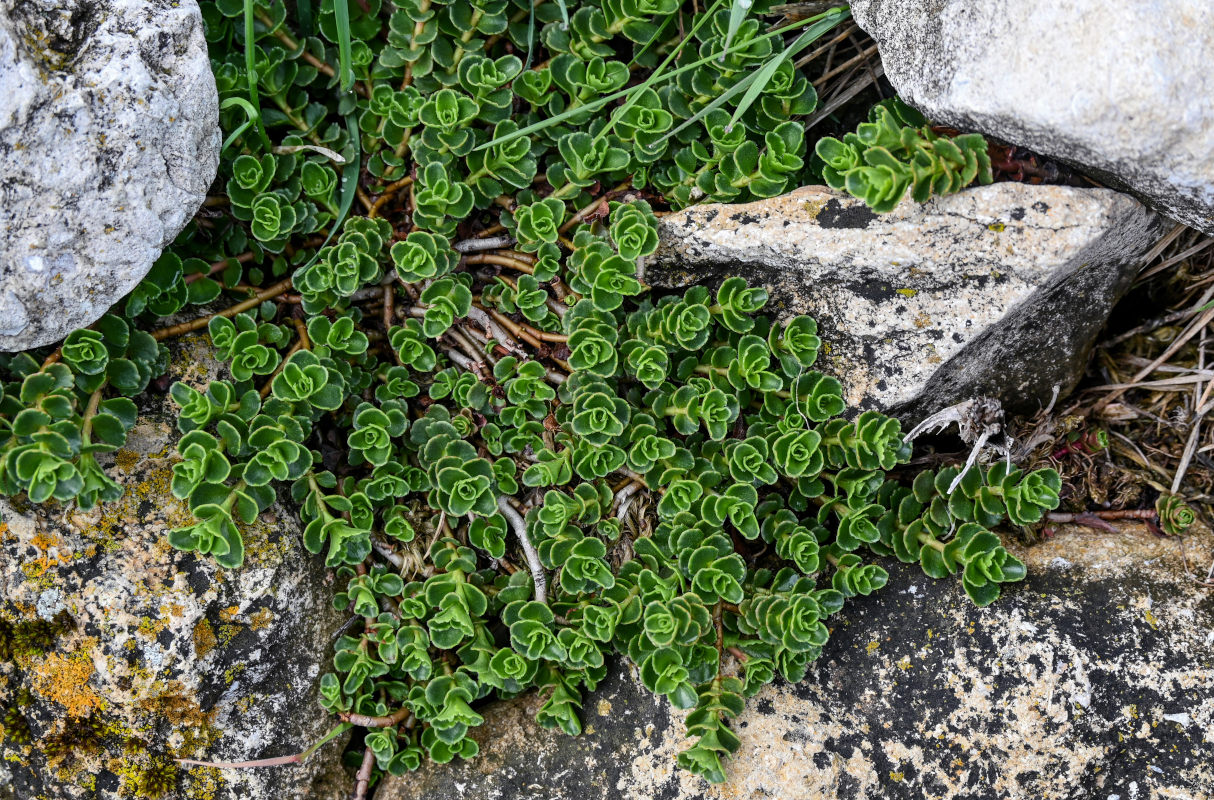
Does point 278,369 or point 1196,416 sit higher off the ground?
point 278,369

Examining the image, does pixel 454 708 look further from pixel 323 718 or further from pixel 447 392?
pixel 447 392

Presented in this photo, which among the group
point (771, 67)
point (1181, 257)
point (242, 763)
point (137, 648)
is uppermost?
point (771, 67)

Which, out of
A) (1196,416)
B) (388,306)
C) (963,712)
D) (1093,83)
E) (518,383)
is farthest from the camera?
(388,306)

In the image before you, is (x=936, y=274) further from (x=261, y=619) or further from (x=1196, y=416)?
(x=261, y=619)

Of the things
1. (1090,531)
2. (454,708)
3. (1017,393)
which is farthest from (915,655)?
(454,708)

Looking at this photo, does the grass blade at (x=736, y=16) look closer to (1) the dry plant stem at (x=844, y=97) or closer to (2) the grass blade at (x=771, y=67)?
(2) the grass blade at (x=771, y=67)

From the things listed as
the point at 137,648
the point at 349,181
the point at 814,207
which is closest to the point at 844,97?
the point at 814,207
